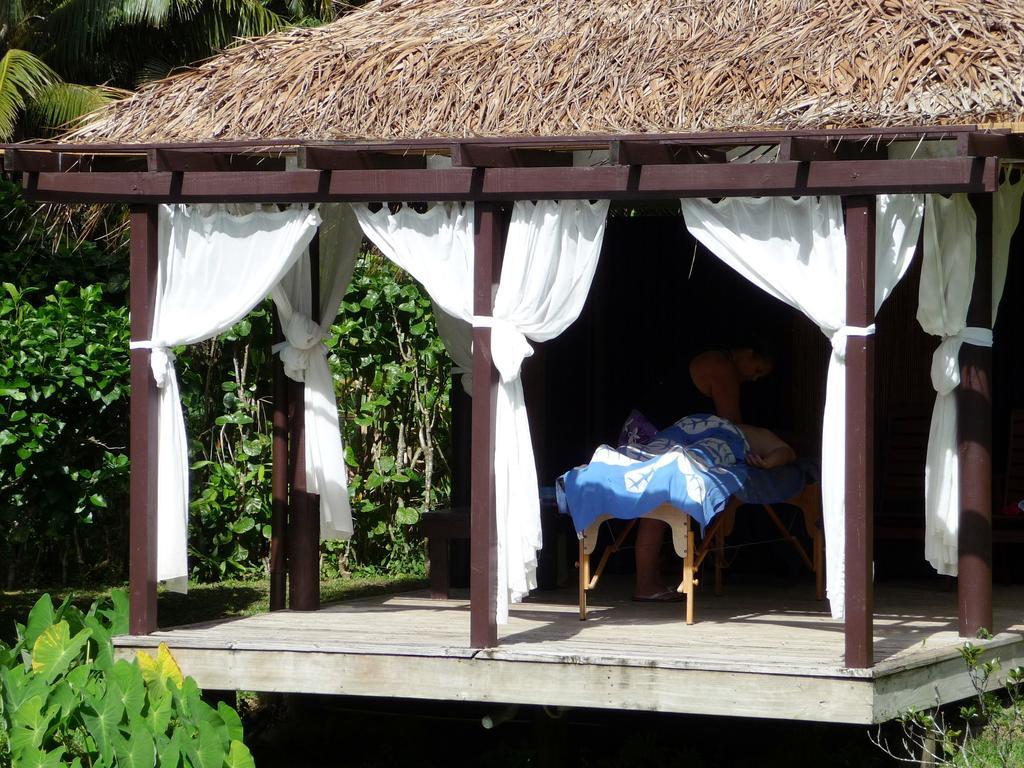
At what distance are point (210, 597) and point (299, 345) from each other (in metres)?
2.78

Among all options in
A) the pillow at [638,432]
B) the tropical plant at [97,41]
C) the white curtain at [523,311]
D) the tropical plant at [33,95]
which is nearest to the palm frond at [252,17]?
the tropical plant at [97,41]

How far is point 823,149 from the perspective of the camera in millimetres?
5090

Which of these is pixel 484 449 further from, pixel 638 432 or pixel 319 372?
pixel 319 372

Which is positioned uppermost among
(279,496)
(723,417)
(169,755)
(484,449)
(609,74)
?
(609,74)

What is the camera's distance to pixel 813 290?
17.1ft

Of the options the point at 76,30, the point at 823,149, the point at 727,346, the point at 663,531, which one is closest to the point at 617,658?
the point at 663,531

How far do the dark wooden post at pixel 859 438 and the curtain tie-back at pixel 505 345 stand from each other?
46.2 inches

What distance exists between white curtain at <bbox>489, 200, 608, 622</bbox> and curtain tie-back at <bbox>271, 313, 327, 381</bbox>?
4.82ft

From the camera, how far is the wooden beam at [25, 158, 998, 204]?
5.01 meters

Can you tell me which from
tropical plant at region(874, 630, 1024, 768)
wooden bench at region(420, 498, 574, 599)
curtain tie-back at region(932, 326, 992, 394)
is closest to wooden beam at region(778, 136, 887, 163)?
curtain tie-back at region(932, 326, 992, 394)

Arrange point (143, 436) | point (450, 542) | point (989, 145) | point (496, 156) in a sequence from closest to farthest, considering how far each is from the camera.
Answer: point (989, 145) → point (496, 156) → point (143, 436) → point (450, 542)

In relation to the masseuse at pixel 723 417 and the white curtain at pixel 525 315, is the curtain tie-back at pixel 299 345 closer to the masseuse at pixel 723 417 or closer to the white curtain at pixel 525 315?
the white curtain at pixel 525 315

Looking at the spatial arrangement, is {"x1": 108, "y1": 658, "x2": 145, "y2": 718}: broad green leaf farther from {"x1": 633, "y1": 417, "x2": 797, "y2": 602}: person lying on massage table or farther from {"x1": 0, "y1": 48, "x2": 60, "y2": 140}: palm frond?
{"x1": 0, "y1": 48, "x2": 60, "y2": 140}: palm frond

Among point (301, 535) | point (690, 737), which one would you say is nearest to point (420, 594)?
point (301, 535)
